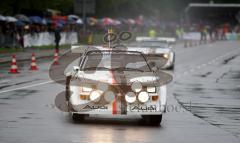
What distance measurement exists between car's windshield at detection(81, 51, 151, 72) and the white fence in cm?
3805

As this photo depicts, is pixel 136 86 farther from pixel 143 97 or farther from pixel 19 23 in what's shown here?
pixel 19 23

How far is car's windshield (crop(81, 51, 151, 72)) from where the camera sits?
1496 cm

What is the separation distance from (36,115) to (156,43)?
21607mm

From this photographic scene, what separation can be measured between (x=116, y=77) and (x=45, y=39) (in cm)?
4511

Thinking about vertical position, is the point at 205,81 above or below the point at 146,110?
Answer: below

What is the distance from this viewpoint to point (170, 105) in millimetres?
18484

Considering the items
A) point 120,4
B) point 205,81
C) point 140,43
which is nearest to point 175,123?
point 205,81

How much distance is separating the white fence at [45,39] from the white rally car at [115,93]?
128ft

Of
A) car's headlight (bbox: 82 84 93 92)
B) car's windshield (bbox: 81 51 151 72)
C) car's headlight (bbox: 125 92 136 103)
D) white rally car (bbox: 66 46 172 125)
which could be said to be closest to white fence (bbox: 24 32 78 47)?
car's windshield (bbox: 81 51 151 72)

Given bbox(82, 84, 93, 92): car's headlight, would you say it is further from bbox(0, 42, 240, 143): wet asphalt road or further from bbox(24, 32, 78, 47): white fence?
bbox(24, 32, 78, 47): white fence

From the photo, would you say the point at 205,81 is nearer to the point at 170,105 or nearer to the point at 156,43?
the point at 156,43

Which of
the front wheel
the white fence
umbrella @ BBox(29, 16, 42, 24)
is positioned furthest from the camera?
umbrella @ BBox(29, 16, 42, 24)

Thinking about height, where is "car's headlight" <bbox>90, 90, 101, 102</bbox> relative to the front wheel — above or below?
above

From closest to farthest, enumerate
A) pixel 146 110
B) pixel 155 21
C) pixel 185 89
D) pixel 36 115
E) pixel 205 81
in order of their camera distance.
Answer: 1. pixel 146 110
2. pixel 36 115
3. pixel 185 89
4. pixel 205 81
5. pixel 155 21
